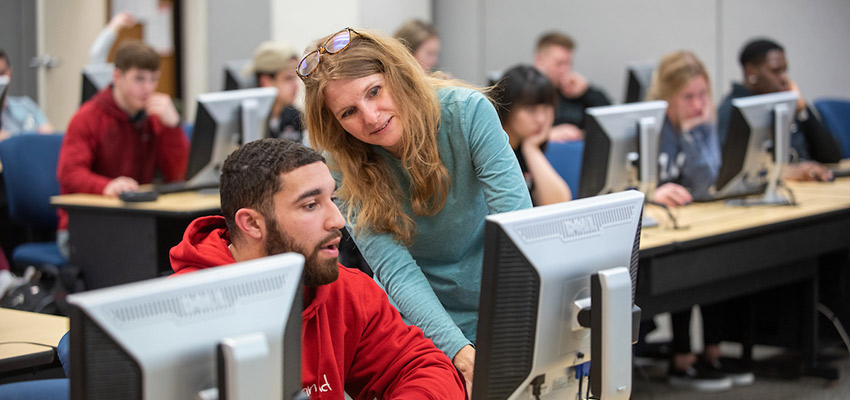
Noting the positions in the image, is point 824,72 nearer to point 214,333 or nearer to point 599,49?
point 599,49

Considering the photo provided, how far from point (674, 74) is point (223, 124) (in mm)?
1738

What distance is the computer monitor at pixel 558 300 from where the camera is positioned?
1.16m

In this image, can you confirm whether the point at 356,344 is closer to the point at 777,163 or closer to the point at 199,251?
the point at 199,251

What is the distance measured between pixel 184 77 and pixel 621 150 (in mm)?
4917

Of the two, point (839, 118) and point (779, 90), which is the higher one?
point (779, 90)

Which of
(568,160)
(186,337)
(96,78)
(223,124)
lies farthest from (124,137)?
(186,337)

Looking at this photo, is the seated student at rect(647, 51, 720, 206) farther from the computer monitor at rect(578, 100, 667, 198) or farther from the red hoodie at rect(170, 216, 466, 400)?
the red hoodie at rect(170, 216, 466, 400)

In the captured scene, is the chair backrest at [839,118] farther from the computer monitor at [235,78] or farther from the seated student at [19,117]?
the seated student at [19,117]

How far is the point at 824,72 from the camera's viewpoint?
556 cm

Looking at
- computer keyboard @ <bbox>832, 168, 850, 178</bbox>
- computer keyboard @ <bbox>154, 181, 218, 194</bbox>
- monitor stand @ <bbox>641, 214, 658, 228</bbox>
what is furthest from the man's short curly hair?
computer keyboard @ <bbox>832, 168, 850, 178</bbox>

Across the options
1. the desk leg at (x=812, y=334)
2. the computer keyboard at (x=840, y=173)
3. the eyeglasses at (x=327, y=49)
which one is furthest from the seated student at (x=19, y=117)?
the computer keyboard at (x=840, y=173)

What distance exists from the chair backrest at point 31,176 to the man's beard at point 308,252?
104 inches

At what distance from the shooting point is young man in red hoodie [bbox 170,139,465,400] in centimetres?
136

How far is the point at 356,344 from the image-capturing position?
1514 millimetres
